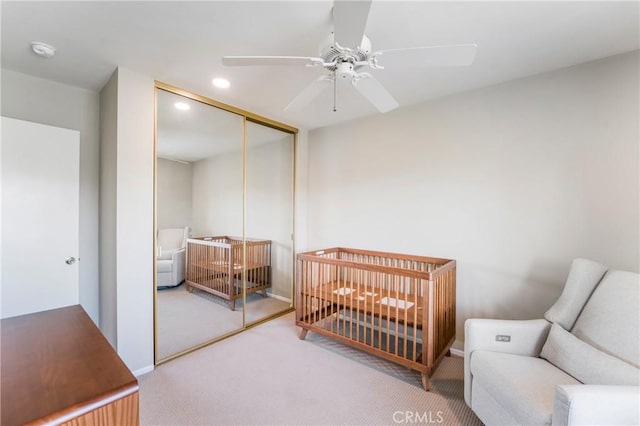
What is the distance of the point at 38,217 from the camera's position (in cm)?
215

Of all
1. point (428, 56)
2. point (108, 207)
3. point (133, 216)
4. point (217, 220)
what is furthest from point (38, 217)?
point (428, 56)

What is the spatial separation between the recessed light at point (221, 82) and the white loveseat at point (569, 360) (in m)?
2.59

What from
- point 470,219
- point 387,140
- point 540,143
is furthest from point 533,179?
point 387,140

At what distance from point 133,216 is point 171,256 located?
1.78 feet

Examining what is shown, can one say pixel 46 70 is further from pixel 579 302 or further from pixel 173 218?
pixel 579 302

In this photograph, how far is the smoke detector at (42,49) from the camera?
1.79 m

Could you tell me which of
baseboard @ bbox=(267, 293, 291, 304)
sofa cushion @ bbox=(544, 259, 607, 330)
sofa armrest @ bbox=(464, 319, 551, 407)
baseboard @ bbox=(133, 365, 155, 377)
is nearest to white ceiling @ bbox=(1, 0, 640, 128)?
sofa cushion @ bbox=(544, 259, 607, 330)

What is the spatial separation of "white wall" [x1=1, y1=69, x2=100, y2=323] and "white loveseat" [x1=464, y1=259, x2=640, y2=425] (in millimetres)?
3104

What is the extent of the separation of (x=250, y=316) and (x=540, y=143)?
10.7 feet

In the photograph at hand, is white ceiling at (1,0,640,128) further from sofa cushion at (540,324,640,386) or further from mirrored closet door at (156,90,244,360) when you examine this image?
sofa cushion at (540,324,640,386)

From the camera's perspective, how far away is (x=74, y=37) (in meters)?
1.73

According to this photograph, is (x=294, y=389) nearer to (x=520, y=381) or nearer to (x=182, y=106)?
(x=520, y=381)

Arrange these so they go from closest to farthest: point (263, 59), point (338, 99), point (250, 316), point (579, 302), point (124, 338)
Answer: point (263, 59), point (579, 302), point (124, 338), point (338, 99), point (250, 316)

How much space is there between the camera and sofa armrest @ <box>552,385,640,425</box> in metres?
1.06
